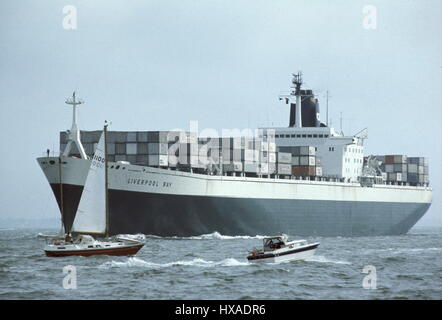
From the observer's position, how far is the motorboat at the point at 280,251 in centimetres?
4816

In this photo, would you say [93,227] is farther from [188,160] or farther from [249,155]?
[249,155]

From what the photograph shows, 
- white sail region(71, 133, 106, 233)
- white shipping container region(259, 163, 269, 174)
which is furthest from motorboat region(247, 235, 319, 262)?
white shipping container region(259, 163, 269, 174)

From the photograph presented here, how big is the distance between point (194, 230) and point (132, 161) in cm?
737

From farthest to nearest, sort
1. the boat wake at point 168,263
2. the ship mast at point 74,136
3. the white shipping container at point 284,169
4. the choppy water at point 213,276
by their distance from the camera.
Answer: the white shipping container at point 284,169 → the ship mast at point 74,136 → the boat wake at point 168,263 → the choppy water at point 213,276

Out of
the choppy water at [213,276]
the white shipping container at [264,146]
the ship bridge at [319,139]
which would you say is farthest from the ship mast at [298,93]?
the choppy water at [213,276]

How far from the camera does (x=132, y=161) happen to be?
7312 cm

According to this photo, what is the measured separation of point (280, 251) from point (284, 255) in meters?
0.56

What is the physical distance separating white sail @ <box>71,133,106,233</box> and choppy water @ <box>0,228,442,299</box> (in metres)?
1.87

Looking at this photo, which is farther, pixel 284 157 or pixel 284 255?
pixel 284 157

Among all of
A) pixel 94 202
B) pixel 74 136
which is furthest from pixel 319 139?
pixel 94 202

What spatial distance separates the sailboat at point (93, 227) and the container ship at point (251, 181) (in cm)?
939

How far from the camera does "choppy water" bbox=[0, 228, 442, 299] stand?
37000 mm

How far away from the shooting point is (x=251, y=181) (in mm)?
81750

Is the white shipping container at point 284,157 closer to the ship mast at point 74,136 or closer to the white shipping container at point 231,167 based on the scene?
the white shipping container at point 231,167
